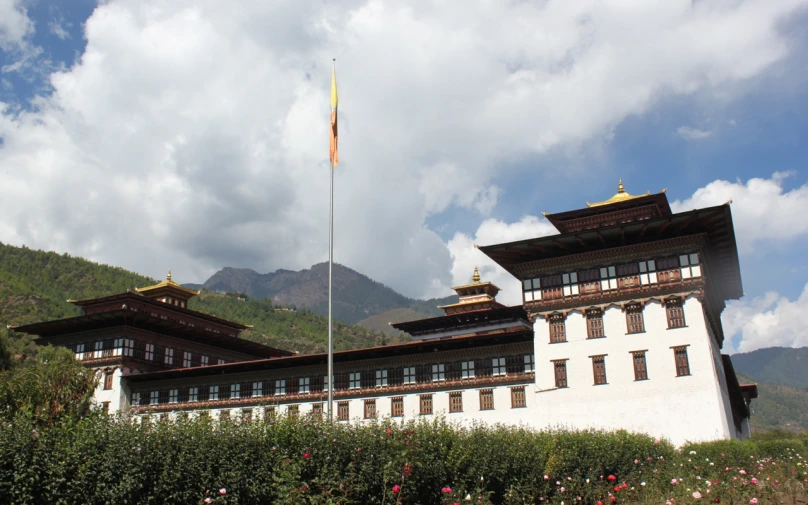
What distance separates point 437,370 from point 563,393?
10018 millimetres

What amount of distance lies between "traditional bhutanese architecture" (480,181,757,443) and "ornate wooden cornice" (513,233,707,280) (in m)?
0.06

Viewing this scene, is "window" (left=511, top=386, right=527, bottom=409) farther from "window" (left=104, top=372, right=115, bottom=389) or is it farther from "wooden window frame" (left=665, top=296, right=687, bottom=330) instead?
"window" (left=104, top=372, right=115, bottom=389)

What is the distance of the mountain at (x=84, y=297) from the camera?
4614 inches

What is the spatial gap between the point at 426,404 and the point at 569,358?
11268mm

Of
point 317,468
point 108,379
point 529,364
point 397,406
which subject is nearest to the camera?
point 317,468

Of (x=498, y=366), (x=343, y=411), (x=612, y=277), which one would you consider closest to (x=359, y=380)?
(x=343, y=411)

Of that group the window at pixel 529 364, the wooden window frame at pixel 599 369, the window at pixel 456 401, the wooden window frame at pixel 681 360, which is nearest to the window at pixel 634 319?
the wooden window frame at pixel 681 360

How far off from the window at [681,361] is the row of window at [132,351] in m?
43.5

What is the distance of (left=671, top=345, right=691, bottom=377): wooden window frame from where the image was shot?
37.8m

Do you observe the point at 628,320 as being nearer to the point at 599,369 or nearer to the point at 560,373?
the point at 599,369

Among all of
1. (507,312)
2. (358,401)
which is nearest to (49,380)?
(358,401)

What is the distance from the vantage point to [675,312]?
38.8 m

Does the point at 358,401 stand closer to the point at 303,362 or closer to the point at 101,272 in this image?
the point at 303,362

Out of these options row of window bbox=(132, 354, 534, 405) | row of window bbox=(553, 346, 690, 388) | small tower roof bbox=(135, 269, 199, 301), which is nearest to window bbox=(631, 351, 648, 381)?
row of window bbox=(553, 346, 690, 388)
